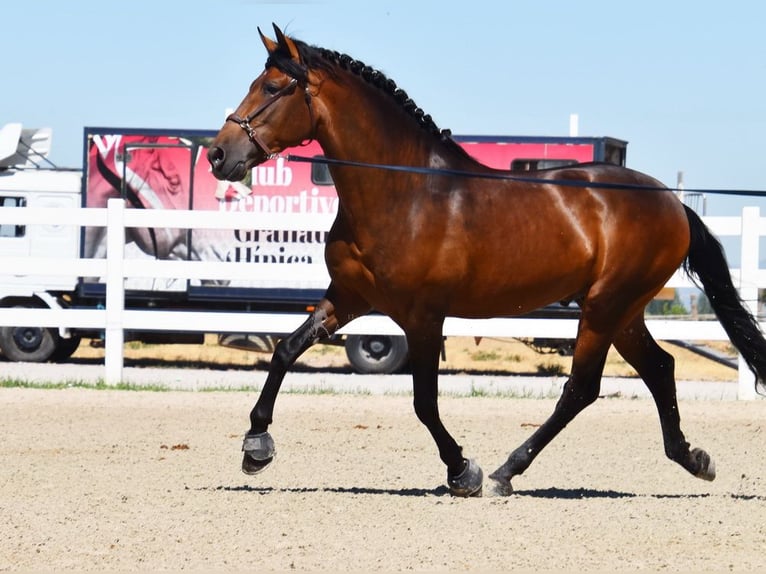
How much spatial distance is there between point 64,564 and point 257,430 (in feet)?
5.96

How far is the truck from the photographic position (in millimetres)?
16109

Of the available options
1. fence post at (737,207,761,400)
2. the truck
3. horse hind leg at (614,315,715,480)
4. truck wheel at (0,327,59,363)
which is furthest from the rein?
truck wheel at (0,327,59,363)

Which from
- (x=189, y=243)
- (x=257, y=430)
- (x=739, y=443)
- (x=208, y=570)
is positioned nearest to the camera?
(x=208, y=570)

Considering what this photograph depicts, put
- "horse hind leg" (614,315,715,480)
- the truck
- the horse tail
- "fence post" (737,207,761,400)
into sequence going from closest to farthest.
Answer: "horse hind leg" (614,315,715,480)
the horse tail
"fence post" (737,207,761,400)
the truck

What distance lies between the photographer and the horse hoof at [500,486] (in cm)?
681

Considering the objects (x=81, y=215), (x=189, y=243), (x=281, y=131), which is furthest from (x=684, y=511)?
(x=189, y=243)

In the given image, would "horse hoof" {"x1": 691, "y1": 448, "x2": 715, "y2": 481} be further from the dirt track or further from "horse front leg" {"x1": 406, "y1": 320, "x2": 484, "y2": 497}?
"horse front leg" {"x1": 406, "y1": 320, "x2": 484, "y2": 497}

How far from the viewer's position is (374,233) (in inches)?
256

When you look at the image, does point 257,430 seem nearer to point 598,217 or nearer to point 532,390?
point 598,217

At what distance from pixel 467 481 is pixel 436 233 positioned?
1273mm

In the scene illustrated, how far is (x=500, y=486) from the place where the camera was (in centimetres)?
682

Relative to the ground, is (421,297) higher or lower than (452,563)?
higher

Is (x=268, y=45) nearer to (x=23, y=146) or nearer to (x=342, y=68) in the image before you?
(x=342, y=68)

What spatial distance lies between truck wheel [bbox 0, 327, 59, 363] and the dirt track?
5621mm
